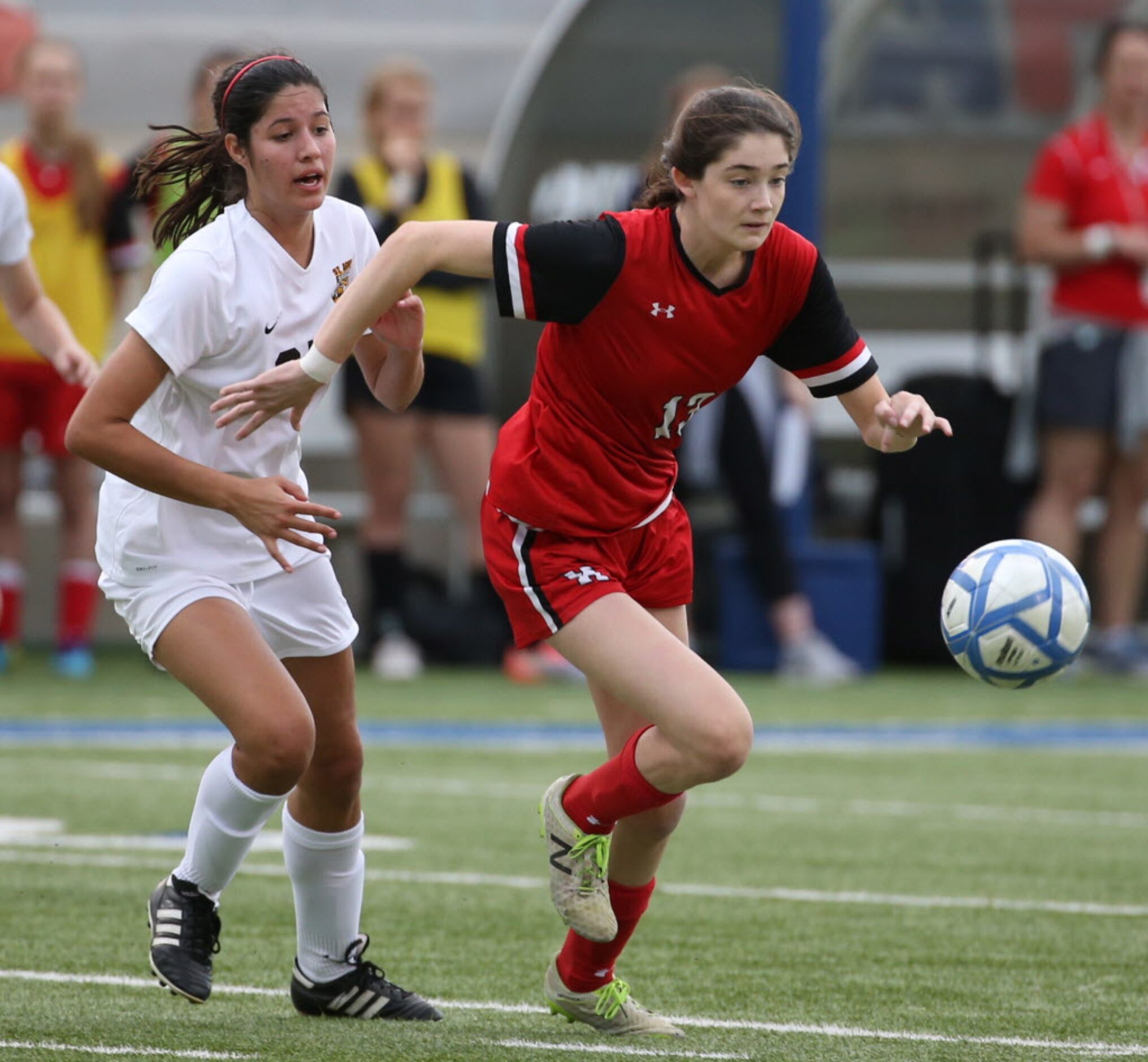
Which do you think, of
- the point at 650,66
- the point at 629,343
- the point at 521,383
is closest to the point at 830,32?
the point at 650,66

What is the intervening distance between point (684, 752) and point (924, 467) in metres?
7.73

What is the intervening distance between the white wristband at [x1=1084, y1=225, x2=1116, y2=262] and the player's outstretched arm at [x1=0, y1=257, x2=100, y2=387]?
647 centimetres

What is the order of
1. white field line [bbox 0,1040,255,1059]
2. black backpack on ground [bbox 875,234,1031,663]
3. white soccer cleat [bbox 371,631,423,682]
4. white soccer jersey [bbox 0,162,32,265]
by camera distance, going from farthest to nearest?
black backpack on ground [bbox 875,234,1031,663] → white soccer cleat [bbox 371,631,423,682] → white soccer jersey [bbox 0,162,32,265] → white field line [bbox 0,1040,255,1059]

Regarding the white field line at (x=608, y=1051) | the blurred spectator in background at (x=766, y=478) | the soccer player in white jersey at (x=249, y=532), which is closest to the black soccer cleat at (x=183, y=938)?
the soccer player in white jersey at (x=249, y=532)

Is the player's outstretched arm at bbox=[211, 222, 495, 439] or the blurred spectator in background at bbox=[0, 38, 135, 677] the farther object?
the blurred spectator in background at bbox=[0, 38, 135, 677]

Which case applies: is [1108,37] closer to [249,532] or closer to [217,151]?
[217,151]

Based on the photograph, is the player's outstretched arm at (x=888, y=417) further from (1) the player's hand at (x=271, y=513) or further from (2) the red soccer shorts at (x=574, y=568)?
(1) the player's hand at (x=271, y=513)

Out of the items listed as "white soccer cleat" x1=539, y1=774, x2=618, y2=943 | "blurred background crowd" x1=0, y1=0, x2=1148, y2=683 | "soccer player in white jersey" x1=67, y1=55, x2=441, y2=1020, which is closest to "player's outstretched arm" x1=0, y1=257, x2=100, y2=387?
"soccer player in white jersey" x1=67, y1=55, x2=441, y2=1020

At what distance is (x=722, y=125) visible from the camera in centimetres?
450

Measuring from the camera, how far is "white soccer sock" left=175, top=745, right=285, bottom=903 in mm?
4539

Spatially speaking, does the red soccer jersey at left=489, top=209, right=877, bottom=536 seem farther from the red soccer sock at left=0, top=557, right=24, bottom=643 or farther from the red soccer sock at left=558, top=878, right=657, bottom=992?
the red soccer sock at left=0, top=557, right=24, bottom=643

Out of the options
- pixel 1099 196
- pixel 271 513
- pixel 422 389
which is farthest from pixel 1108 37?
pixel 271 513

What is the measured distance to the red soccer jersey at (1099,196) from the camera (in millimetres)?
11391

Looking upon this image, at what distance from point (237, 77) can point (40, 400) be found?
21.6 feet
